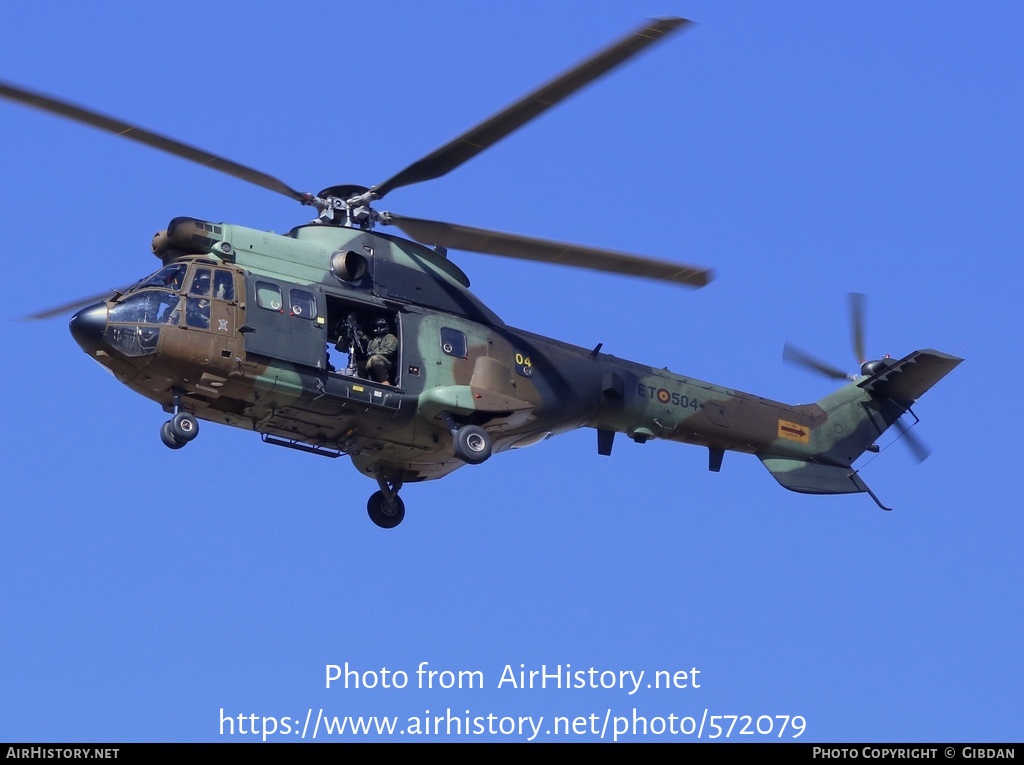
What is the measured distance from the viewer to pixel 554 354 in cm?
2623

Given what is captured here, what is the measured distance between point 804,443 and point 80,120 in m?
13.1

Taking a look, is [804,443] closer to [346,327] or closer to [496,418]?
[496,418]

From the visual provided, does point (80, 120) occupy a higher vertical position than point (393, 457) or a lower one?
higher

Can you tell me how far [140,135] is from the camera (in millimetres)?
22484

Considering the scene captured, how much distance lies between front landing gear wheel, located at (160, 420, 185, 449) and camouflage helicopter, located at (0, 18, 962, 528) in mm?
26

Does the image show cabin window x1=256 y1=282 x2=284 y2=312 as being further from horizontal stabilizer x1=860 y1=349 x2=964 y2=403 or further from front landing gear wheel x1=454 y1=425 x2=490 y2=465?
horizontal stabilizer x1=860 y1=349 x2=964 y2=403

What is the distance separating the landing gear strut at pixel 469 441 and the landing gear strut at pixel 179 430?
11.9 ft

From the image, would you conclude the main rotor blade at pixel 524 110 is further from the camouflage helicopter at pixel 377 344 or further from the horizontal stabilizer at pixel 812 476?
the horizontal stabilizer at pixel 812 476

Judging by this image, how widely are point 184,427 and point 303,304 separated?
242 cm

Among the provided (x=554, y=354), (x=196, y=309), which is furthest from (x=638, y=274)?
(x=196, y=309)

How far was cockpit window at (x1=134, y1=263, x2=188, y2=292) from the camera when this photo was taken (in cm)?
2305

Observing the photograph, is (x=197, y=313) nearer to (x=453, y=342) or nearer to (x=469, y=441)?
(x=453, y=342)
